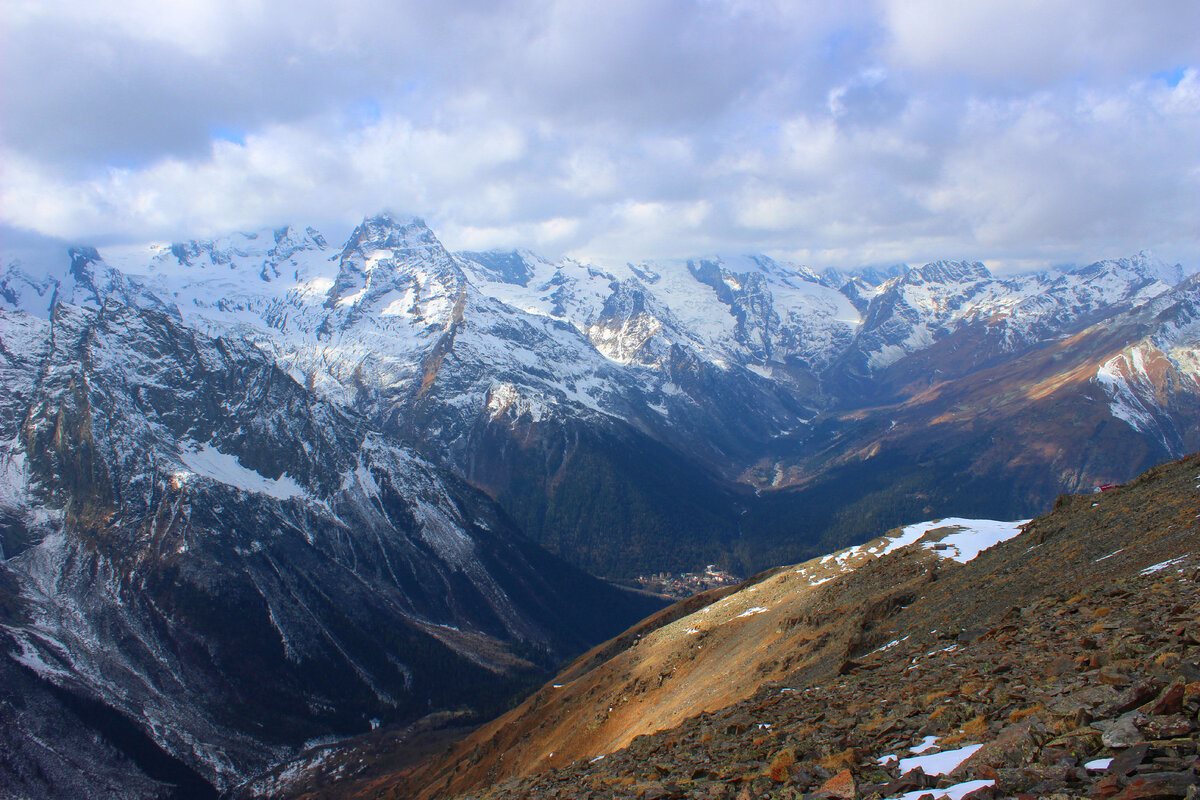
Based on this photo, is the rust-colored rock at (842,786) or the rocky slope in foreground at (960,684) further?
the rust-colored rock at (842,786)

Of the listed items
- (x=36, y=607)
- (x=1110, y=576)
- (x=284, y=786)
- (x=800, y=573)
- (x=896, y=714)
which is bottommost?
(x=284, y=786)

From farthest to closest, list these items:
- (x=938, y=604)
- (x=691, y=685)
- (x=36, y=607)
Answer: (x=36, y=607) < (x=691, y=685) < (x=938, y=604)

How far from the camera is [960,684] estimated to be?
28031 mm

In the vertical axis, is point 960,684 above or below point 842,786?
below

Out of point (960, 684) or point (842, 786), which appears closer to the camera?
point (842, 786)

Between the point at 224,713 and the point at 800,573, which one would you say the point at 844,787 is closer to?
the point at 800,573

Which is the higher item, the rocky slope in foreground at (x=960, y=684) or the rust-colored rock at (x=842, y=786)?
the rust-colored rock at (x=842, y=786)

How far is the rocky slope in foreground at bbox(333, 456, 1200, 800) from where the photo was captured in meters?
16.1

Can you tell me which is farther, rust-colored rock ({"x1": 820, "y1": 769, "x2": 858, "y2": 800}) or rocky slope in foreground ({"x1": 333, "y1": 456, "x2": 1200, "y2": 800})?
rust-colored rock ({"x1": 820, "y1": 769, "x2": 858, "y2": 800})

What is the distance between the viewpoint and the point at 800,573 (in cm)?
10900

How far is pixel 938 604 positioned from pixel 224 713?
200025 mm

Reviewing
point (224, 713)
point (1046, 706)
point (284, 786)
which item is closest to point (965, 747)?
point (1046, 706)

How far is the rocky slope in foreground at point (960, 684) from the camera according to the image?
16078mm

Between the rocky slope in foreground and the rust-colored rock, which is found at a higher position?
the rust-colored rock
